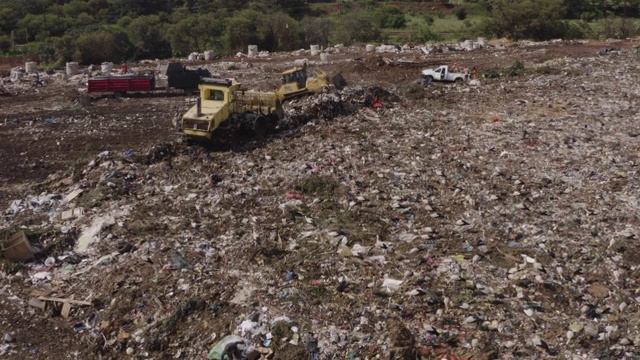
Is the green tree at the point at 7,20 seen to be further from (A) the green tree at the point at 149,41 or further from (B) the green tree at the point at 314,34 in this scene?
(B) the green tree at the point at 314,34

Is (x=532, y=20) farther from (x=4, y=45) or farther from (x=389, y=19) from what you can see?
(x=4, y=45)

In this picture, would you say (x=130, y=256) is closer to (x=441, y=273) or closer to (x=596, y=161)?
(x=441, y=273)

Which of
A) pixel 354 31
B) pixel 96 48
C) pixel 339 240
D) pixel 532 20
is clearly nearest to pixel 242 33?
pixel 354 31

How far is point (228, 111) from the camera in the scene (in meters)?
12.3

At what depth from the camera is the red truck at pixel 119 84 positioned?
754 inches

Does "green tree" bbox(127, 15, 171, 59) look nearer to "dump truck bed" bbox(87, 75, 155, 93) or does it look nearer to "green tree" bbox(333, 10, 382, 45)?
"green tree" bbox(333, 10, 382, 45)

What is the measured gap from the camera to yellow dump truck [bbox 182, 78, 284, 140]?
38.5 ft

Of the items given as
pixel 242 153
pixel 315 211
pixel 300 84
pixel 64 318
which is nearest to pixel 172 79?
pixel 300 84

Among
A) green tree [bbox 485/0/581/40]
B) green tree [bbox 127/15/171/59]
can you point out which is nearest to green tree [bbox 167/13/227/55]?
green tree [bbox 127/15/171/59]

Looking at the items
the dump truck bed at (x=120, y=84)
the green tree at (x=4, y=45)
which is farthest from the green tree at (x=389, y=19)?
the dump truck bed at (x=120, y=84)

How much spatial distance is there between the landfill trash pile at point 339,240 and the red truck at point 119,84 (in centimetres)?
491

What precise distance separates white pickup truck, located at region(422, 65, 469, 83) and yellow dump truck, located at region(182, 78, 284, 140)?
6.98 metres

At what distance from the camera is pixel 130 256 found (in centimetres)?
813

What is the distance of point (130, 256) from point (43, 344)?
1724 millimetres
